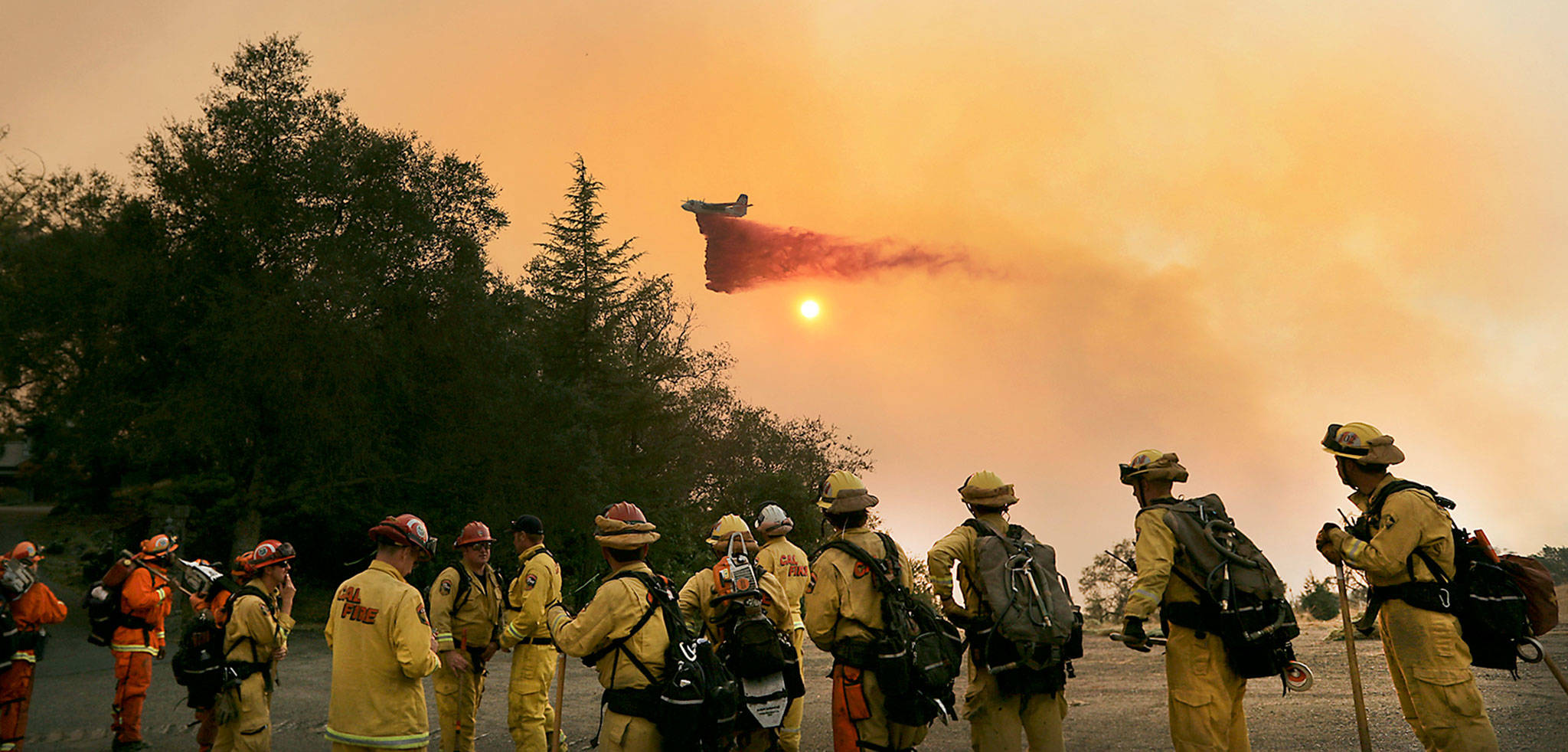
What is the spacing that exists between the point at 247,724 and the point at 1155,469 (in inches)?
285

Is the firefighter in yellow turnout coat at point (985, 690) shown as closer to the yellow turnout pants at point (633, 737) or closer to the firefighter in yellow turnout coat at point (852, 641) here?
the firefighter in yellow turnout coat at point (852, 641)

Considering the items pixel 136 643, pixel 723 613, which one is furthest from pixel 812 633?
pixel 136 643

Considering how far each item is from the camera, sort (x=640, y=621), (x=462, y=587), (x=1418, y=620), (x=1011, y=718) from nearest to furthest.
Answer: (x=640, y=621) → (x=1418, y=620) → (x=1011, y=718) → (x=462, y=587)

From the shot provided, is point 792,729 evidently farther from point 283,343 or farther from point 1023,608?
point 283,343

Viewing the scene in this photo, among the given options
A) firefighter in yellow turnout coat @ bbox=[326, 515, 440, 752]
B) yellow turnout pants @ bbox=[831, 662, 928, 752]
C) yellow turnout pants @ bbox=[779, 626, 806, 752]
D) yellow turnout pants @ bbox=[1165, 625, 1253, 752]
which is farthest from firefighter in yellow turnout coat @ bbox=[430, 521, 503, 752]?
yellow turnout pants @ bbox=[1165, 625, 1253, 752]

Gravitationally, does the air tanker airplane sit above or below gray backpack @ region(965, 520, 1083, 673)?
above

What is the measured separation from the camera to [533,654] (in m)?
8.93

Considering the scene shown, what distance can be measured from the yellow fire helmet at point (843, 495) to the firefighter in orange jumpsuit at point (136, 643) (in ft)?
25.9

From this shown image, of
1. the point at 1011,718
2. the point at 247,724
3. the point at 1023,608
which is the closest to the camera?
the point at 1023,608

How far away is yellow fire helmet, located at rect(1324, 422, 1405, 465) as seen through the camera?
22.9ft

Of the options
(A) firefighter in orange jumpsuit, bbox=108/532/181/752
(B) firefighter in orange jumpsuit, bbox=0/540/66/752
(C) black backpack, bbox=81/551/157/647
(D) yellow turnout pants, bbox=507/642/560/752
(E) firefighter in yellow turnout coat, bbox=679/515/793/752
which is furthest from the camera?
(C) black backpack, bbox=81/551/157/647

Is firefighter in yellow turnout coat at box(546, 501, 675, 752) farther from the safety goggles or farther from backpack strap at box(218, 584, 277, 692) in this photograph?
the safety goggles

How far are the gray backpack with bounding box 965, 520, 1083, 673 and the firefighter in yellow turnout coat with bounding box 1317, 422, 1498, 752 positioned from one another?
202 centimetres

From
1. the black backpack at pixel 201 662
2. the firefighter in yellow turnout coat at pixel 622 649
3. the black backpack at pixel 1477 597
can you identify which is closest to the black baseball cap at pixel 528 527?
the black backpack at pixel 201 662
